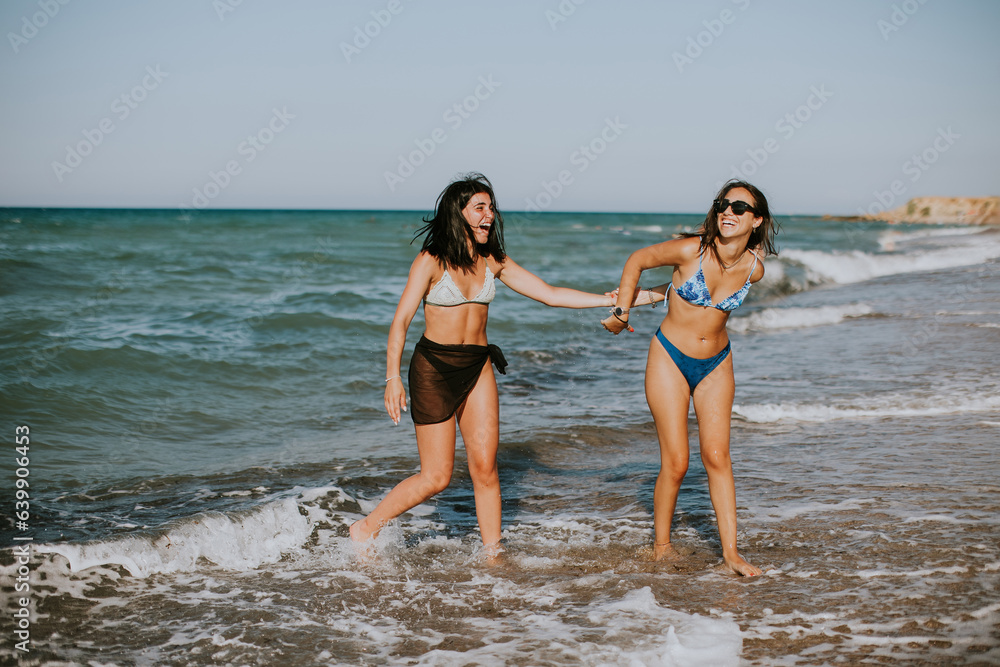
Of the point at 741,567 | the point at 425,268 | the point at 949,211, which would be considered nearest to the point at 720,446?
the point at 741,567

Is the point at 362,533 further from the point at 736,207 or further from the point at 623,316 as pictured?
the point at 736,207

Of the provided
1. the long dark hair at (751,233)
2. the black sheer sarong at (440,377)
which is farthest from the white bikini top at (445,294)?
the long dark hair at (751,233)

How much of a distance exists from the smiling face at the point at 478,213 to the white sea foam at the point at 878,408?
500 cm

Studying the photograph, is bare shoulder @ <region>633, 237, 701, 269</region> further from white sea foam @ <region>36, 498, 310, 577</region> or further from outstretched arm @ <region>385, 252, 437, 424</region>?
white sea foam @ <region>36, 498, 310, 577</region>

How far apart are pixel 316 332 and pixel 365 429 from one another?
5.89 meters

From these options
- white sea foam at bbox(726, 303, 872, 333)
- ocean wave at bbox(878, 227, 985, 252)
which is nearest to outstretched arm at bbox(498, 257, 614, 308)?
white sea foam at bbox(726, 303, 872, 333)

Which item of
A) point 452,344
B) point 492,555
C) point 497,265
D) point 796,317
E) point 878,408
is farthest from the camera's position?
point 796,317

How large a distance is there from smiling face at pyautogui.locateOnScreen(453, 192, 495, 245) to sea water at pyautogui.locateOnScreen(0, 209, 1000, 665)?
212 centimetres

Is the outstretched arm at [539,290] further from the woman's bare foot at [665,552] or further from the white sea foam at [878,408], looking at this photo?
the white sea foam at [878,408]

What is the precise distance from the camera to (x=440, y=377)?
15.3 feet

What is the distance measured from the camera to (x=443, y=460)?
187 inches

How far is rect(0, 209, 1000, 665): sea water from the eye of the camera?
13.1 ft

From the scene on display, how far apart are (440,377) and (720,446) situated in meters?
1.68

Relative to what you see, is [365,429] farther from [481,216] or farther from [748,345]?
[748,345]
